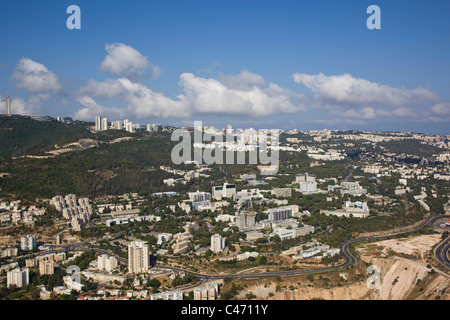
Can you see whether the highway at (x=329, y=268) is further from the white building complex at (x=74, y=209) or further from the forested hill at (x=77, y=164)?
the forested hill at (x=77, y=164)

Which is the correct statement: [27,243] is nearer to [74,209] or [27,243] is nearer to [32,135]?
[74,209]

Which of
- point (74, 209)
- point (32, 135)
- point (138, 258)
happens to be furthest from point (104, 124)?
point (138, 258)

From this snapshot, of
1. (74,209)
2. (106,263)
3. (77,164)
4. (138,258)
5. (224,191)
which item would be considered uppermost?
(77,164)

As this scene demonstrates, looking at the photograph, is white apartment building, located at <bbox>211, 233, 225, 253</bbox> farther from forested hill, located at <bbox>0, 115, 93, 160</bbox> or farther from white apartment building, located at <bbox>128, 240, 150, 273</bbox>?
forested hill, located at <bbox>0, 115, 93, 160</bbox>

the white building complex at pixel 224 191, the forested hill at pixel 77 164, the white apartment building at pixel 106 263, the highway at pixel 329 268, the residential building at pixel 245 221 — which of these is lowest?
the highway at pixel 329 268

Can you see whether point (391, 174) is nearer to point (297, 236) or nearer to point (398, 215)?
point (398, 215)

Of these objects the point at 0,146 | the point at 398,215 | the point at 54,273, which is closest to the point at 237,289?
the point at 54,273

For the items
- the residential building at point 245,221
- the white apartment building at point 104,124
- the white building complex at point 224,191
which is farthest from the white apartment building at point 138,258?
the white apartment building at point 104,124

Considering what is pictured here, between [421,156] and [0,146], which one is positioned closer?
[0,146]
